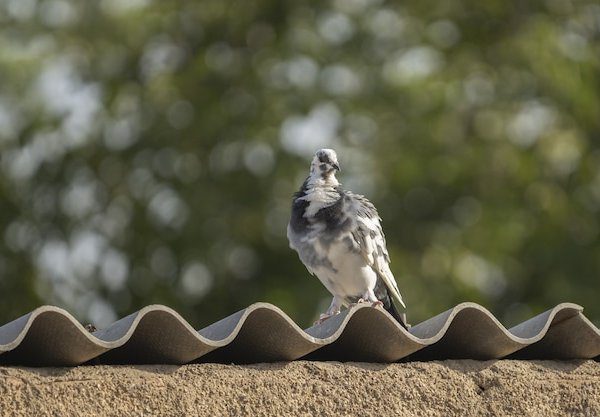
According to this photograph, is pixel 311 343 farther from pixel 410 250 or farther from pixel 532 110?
pixel 532 110

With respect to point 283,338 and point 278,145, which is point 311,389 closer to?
point 283,338

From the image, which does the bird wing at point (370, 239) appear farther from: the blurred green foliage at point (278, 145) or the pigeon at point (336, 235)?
the blurred green foliage at point (278, 145)

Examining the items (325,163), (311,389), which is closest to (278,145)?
(325,163)

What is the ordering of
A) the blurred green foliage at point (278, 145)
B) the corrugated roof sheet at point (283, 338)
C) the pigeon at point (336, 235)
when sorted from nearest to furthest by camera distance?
the corrugated roof sheet at point (283, 338) → the pigeon at point (336, 235) → the blurred green foliage at point (278, 145)

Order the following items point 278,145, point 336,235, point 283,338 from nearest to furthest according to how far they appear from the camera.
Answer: point 283,338 → point 336,235 → point 278,145

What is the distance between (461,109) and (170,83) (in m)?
3.72

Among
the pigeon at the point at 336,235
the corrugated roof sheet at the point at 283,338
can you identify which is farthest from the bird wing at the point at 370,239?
the corrugated roof sheet at the point at 283,338

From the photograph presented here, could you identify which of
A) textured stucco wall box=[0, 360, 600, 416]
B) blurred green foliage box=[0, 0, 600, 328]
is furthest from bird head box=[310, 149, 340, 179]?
blurred green foliage box=[0, 0, 600, 328]

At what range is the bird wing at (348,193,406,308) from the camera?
696 cm

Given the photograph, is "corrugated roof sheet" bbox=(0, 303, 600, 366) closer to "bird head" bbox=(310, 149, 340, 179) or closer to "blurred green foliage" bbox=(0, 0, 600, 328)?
"bird head" bbox=(310, 149, 340, 179)

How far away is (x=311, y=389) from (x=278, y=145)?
589 inches

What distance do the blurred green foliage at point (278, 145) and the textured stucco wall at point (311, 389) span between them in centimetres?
1262

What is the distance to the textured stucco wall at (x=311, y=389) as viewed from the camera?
455 cm

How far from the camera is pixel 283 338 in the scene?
4.90 meters
